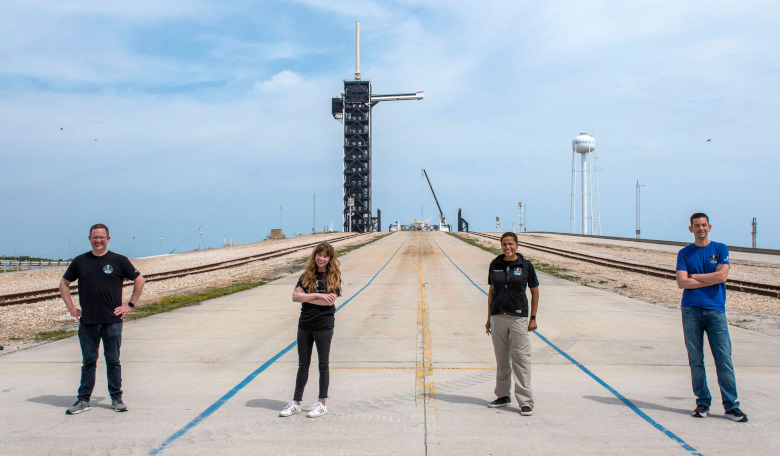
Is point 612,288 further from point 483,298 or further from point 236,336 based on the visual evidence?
point 236,336

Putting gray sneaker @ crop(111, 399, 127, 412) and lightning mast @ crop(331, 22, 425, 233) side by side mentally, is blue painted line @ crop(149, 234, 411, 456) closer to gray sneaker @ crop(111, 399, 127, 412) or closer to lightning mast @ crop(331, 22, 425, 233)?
gray sneaker @ crop(111, 399, 127, 412)

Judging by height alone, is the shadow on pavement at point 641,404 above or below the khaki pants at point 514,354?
below

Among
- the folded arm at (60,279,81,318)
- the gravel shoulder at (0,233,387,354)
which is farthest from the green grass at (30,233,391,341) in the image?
the folded arm at (60,279,81,318)

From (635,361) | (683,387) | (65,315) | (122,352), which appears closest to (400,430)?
(683,387)

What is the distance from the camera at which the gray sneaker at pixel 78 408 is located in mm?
5555

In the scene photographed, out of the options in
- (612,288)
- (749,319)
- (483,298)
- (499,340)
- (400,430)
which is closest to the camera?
(400,430)

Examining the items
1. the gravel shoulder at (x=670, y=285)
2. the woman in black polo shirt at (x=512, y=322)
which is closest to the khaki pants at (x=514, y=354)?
the woman in black polo shirt at (x=512, y=322)

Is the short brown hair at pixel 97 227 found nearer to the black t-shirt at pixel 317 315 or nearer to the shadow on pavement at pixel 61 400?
the shadow on pavement at pixel 61 400

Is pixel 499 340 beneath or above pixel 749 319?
above

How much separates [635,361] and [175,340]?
25.7 ft

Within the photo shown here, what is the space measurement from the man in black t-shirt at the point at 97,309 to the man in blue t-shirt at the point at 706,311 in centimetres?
594

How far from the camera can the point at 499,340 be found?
5863 millimetres

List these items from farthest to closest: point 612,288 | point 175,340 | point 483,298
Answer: point 612,288 → point 483,298 → point 175,340

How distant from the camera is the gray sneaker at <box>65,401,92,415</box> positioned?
5555 millimetres
